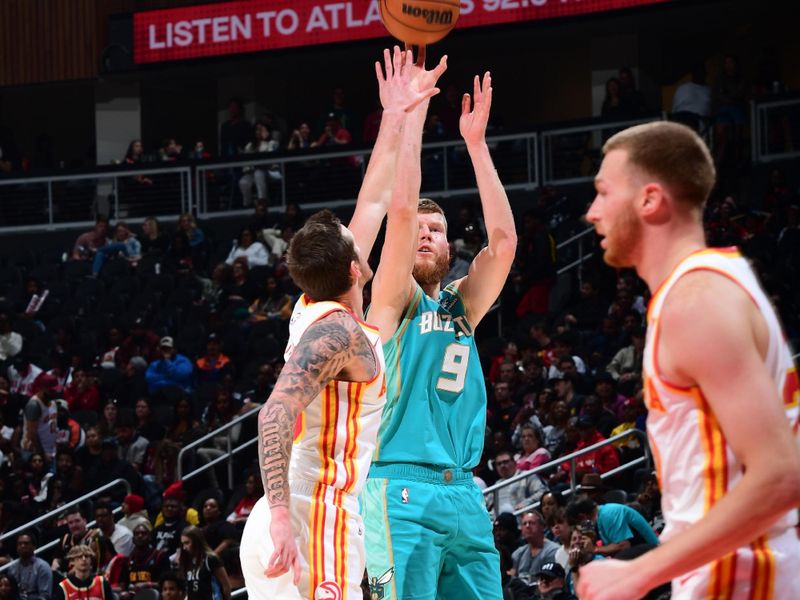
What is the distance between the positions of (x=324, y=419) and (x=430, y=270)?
1370 mm

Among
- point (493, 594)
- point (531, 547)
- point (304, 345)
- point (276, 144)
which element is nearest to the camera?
point (304, 345)

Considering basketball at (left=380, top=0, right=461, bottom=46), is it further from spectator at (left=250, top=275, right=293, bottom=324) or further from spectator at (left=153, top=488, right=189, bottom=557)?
spectator at (left=250, top=275, right=293, bottom=324)

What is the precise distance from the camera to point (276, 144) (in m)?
19.0

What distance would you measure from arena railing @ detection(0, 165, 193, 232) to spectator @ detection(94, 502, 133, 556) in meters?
7.36

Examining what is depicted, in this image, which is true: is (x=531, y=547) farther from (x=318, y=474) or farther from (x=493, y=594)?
(x=318, y=474)

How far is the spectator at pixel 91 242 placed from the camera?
58.9ft

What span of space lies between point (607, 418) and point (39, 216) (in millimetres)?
11711

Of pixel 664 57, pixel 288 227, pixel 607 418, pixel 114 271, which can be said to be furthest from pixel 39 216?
Answer: pixel 607 418

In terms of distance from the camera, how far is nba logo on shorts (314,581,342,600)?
3914 mm

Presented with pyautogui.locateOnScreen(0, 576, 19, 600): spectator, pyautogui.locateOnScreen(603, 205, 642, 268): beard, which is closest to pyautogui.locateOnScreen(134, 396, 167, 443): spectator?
pyautogui.locateOnScreen(0, 576, 19, 600): spectator

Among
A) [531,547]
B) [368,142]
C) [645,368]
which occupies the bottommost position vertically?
[531,547]

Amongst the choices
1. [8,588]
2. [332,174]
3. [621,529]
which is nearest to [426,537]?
[621,529]

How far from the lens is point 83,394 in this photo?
48.6 ft

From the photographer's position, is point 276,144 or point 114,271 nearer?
point 114,271
